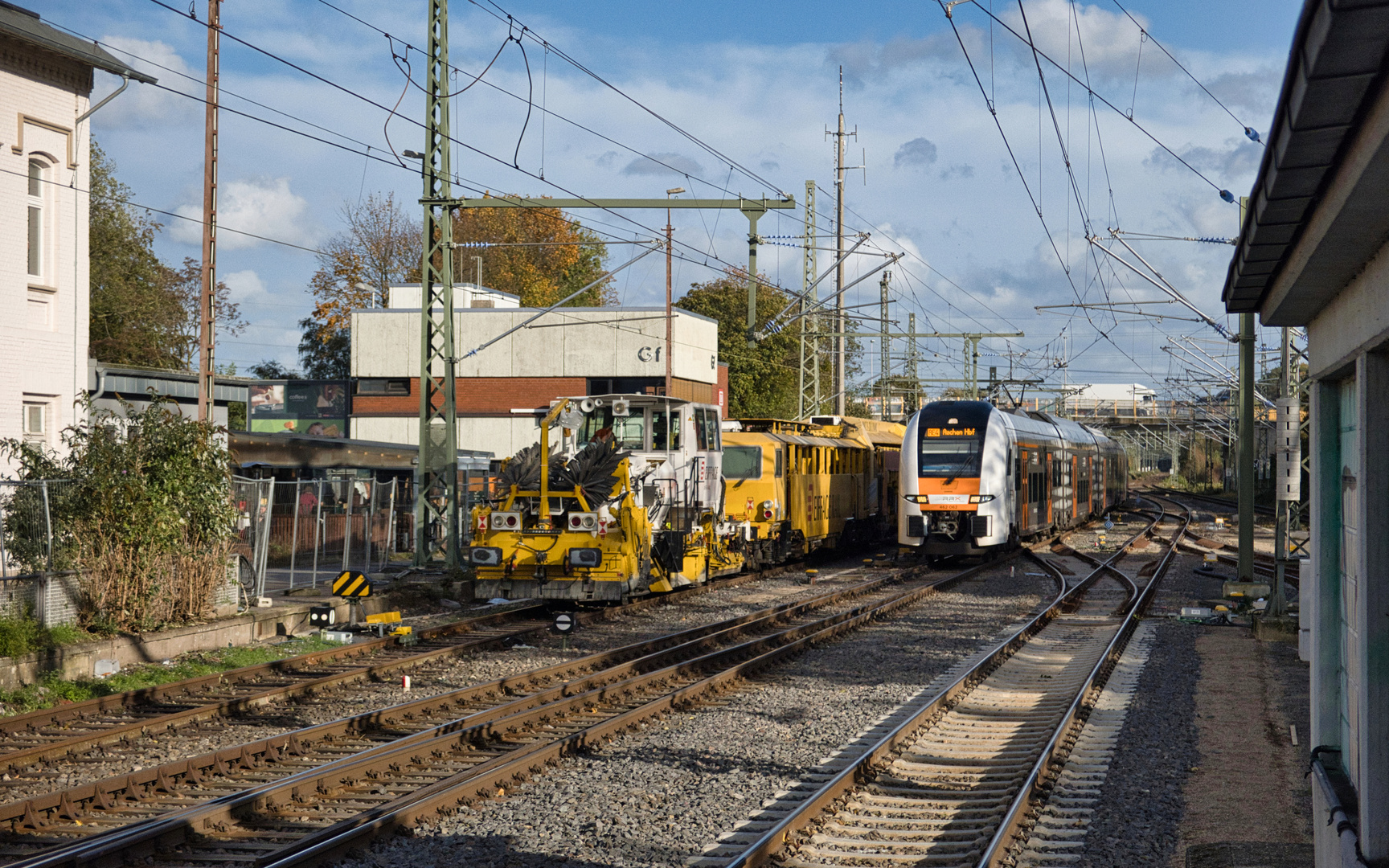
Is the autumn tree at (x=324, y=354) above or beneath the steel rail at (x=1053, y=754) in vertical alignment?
above

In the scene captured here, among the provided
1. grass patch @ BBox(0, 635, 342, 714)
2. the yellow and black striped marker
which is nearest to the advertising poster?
the yellow and black striped marker

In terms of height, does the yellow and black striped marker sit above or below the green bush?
below

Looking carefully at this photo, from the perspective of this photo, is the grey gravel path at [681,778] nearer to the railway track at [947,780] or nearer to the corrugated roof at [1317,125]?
the railway track at [947,780]

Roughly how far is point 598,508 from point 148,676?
6463mm

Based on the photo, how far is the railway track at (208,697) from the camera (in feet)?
30.6

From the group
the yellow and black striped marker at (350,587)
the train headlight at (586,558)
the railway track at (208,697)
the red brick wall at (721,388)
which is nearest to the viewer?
the railway track at (208,697)

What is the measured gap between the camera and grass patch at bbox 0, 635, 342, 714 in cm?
1130

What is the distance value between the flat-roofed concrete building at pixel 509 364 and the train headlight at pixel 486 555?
28.8 metres

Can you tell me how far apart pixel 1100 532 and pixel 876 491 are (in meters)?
8.29

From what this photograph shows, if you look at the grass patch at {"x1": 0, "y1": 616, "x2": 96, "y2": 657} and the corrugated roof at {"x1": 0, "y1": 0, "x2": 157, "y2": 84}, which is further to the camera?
the corrugated roof at {"x1": 0, "y1": 0, "x2": 157, "y2": 84}

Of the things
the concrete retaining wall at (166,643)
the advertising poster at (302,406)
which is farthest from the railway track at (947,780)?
the advertising poster at (302,406)

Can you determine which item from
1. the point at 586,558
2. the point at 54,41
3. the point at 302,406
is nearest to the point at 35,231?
the point at 54,41

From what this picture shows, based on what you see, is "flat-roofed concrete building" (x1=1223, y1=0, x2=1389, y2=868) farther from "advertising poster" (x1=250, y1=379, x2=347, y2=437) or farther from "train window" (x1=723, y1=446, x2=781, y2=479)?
"advertising poster" (x1=250, y1=379, x2=347, y2=437)

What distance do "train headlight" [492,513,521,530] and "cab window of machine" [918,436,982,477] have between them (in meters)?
10.6
